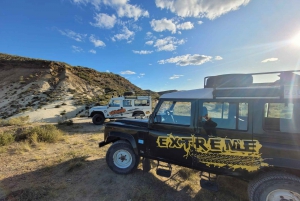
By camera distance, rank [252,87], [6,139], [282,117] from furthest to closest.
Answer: [6,139]
[252,87]
[282,117]

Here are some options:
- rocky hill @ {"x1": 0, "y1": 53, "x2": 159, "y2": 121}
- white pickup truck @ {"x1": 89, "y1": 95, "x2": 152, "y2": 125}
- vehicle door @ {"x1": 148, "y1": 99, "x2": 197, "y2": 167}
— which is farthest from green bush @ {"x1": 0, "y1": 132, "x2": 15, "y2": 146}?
rocky hill @ {"x1": 0, "y1": 53, "x2": 159, "y2": 121}

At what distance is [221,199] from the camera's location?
10.5 ft

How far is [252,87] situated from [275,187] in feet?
5.27

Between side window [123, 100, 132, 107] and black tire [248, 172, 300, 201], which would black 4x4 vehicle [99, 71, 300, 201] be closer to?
black tire [248, 172, 300, 201]

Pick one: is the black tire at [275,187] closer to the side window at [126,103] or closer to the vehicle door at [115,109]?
the side window at [126,103]

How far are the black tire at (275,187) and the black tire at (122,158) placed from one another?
2.47 meters

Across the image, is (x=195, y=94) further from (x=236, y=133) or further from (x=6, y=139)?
(x=6, y=139)

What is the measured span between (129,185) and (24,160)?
3.89 meters

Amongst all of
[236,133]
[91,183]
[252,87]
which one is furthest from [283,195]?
[91,183]

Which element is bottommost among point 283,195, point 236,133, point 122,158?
point 122,158

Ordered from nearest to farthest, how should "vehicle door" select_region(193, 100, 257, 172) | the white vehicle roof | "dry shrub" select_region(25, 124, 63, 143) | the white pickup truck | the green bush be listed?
"vehicle door" select_region(193, 100, 257, 172), the white vehicle roof, the green bush, "dry shrub" select_region(25, 124, 63, 143), the white pickup truck

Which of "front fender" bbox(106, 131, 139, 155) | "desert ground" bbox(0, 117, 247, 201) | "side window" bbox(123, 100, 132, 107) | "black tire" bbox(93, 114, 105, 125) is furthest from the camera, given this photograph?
"side window" bbox(123, 100, 132, 107)

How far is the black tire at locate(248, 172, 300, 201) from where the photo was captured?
2.35 meters

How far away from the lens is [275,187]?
243cm
